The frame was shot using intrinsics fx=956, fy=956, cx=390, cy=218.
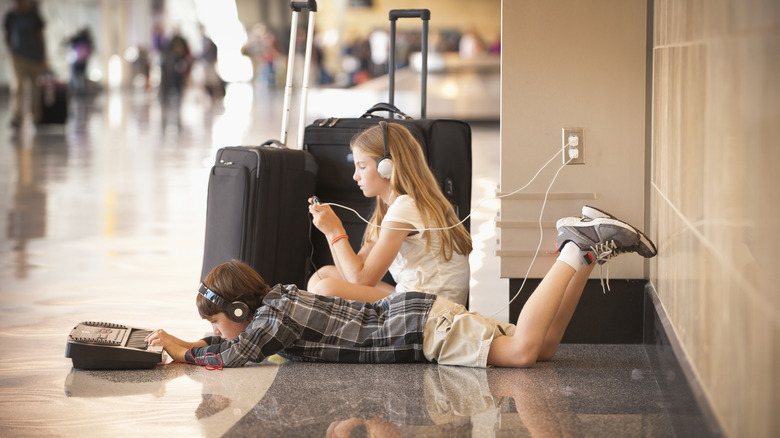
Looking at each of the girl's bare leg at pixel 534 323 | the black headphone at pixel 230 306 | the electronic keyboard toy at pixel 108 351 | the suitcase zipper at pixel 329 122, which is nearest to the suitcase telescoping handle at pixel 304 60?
the suitcase zipper at pixel 329 122

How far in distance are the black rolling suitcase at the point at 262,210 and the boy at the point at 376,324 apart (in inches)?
17.3

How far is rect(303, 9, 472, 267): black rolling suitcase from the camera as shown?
362 centimetres

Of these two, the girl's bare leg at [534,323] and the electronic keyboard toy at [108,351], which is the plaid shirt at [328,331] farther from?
the girl's bare leg at [534,323]

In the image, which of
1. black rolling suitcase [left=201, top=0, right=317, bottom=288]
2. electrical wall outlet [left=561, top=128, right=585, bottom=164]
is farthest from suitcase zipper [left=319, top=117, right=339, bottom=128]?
electrical wall outlet [left=561, top=128, right=585, bottom=164]

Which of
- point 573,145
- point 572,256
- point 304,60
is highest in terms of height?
point 304,60

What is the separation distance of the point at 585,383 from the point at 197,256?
2.96 metres

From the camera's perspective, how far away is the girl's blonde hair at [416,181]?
333 centimetres

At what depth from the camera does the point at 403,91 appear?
50.5 feet

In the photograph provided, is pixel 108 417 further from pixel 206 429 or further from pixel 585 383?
pixel 585 383

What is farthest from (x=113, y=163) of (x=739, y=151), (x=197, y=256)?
(x=739, y=151)

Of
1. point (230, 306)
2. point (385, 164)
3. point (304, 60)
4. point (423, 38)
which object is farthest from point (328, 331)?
point (423, 38)

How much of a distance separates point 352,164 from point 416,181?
0.51 meters

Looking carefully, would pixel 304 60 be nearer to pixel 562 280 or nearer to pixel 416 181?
pixel 416 181

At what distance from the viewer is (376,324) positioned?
10.1 ft
